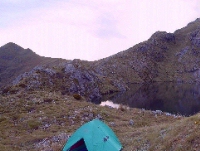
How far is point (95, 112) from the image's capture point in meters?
27.8

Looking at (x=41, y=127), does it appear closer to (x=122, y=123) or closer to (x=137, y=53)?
(x=122, y=123)

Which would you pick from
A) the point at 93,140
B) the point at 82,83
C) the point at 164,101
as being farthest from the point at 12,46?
the point at 93,140

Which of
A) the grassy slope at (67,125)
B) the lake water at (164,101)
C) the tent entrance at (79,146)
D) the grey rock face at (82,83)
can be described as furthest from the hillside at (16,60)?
the tent entrance at (79,146)

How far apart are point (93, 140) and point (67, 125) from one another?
1006cm

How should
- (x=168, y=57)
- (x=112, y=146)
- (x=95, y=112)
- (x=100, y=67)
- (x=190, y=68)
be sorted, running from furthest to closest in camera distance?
(x=168, y=57), (x=190, y=68), (x=100, y=67), (x=95, y=112), (x=112, y=146)

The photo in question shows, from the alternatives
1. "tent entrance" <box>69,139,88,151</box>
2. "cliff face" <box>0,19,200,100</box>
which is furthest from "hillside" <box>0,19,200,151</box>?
"tent entrance" <box>69,139,88,151</box>

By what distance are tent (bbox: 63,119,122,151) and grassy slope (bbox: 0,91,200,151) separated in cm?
98

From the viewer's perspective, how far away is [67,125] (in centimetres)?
2433

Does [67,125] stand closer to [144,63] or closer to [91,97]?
[91,97]

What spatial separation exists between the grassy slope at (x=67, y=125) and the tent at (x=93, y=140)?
0.98m

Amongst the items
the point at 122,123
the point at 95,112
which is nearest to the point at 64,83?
the point at 95,112

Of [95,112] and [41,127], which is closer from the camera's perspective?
[41,127]

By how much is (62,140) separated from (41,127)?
19.4 feet

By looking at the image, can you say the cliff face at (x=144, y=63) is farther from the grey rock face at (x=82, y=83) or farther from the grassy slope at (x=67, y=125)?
the grassy slope at (x=67, y=125)
